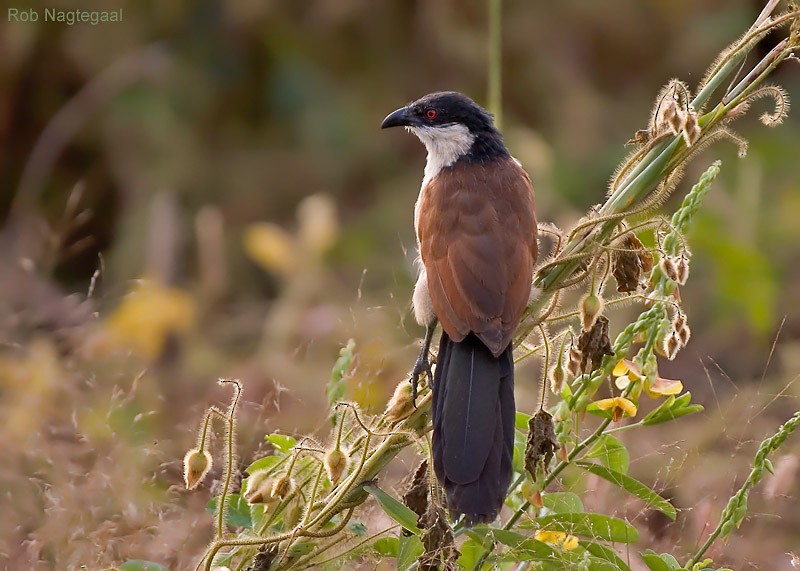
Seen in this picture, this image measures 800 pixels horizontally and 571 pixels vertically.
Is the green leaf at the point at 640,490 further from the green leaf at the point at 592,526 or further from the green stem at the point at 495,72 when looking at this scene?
the green stem at the point at 495,72

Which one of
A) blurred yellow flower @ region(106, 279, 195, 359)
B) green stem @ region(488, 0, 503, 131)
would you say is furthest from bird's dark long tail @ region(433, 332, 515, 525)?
blurred yellow flower @ region(106, 279, 195, 359)

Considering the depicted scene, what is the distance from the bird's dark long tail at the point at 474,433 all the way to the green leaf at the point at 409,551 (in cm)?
7

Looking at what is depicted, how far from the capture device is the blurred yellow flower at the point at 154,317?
3.96m

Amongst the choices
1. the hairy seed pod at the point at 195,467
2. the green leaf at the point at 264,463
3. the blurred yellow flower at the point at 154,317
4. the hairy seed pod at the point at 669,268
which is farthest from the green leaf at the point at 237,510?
the blurred yellow flower at the point at 154,317

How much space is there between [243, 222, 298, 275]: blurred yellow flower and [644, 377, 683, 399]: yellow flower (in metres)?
2.97

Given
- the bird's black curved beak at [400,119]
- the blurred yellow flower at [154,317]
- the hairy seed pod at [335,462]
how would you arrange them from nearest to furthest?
the hairy seed pod at [335,462] → the bird's black curved beak at [400,119] → the blurred yellow flower at [154,317]

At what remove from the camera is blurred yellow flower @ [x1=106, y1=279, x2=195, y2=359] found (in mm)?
3963

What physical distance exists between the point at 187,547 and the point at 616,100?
4910mm

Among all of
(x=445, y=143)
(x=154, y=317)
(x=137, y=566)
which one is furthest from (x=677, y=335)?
(x=154, y=317)

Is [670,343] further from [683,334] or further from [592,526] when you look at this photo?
[592,526]

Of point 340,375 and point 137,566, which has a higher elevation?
point 340,375

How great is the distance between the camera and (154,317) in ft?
14.0

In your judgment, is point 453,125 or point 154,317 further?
point 154,317

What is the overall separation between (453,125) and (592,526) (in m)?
1.50
